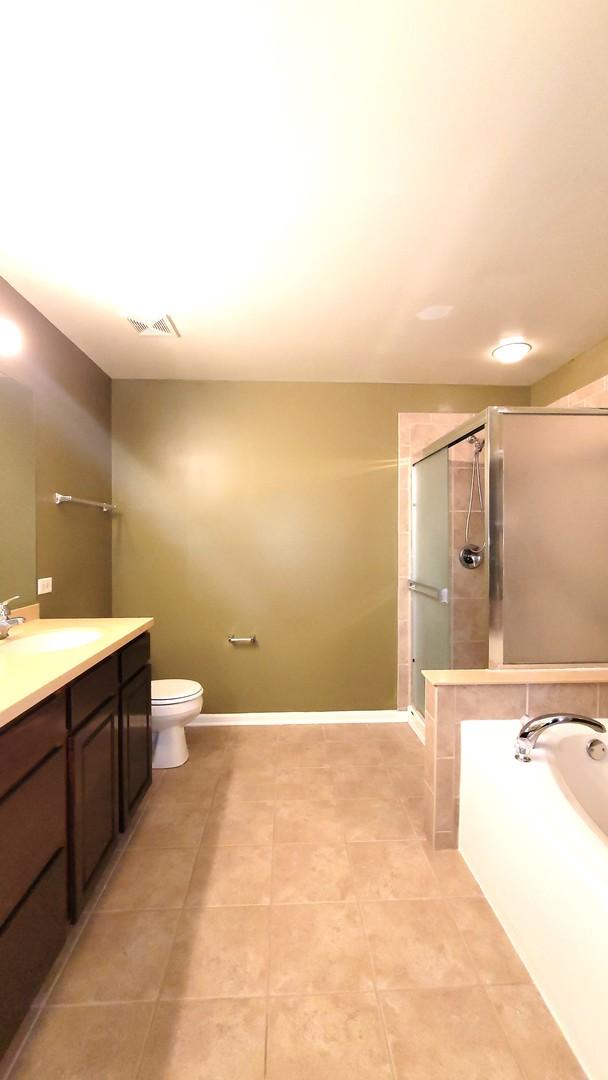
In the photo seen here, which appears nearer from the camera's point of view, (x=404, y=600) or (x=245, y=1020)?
(x=245, y=1020)

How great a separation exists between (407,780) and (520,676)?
0.97 m

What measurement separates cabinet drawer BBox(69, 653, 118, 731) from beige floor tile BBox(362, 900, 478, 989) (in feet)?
3.81

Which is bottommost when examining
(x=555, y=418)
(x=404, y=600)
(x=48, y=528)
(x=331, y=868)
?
(x=331, y=868)

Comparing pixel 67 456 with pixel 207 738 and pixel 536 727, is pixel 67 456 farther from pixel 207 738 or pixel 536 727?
pixel 536 727

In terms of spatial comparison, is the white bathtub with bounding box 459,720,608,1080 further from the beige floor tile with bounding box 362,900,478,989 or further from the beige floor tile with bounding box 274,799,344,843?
the beige floor tile with bounding box 274,799,344,843

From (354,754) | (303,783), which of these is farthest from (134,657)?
(354,754)

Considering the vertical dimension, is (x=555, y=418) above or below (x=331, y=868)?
above

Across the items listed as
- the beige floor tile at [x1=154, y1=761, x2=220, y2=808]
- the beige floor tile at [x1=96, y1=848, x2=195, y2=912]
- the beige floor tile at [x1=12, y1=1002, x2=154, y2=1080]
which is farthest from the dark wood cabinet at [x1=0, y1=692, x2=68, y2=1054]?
the beige floor tile at [x1=154, y1=761, x2=220, y2=808]

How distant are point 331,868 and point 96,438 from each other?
2.58 meters

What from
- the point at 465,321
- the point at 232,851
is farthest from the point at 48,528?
the point at 465,321

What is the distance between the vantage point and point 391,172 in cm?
129

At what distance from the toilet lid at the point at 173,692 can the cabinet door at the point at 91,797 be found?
0.60 m

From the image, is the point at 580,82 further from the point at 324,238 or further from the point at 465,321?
the point at 465,321

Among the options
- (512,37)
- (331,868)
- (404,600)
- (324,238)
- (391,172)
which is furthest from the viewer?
(404,600)
